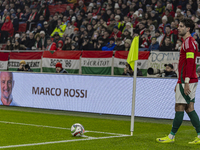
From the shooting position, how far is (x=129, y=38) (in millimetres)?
18328

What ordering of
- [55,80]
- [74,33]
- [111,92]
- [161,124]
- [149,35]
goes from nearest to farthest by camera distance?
[161,124] → [111,92] → [55,80] → [149,35] → [74,33]

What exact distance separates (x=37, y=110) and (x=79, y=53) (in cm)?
561

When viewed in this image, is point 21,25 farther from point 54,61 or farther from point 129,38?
point 129,38

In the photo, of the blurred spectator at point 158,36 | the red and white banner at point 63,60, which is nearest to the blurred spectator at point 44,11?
the red and white banner at point 63,60

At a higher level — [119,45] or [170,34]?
[170,34]

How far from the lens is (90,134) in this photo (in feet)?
27.3

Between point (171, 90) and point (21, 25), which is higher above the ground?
point (21, 25)

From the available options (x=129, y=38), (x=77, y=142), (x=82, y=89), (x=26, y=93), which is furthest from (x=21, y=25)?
(x=77, y=142)

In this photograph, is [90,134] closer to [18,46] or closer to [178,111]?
[178,111]

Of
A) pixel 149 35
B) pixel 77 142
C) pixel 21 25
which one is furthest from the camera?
pixel 21 25

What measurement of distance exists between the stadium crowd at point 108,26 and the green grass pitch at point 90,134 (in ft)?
20.7

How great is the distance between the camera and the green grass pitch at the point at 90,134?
6.58 metres

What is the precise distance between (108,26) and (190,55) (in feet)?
45.6

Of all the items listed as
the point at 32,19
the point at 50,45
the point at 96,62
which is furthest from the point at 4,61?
the point at 96,62
